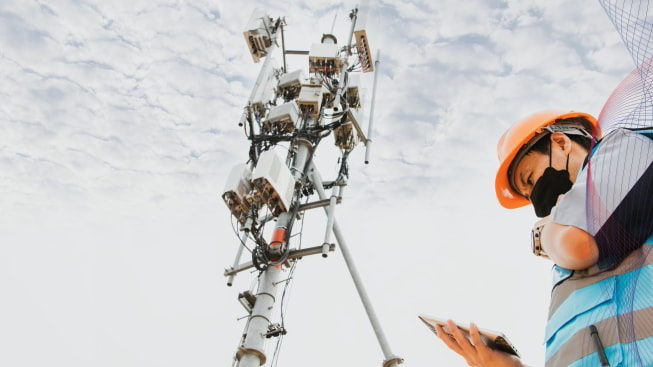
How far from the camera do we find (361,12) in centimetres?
928

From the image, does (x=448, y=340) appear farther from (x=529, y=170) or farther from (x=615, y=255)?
(x=529, y=170)

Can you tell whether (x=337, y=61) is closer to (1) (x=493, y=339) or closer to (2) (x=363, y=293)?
(2) (x=363, y=293)

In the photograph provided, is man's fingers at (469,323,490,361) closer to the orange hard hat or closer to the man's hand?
the man's hand

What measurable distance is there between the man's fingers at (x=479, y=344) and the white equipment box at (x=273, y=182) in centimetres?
463

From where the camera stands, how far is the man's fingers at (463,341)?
186 centimetres

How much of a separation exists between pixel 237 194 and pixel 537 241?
5236 mm

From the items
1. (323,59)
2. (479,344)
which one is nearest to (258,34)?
(323,59)

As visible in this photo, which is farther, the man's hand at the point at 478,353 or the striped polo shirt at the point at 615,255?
the man's hand at the point at 478,353

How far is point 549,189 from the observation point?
201 cm

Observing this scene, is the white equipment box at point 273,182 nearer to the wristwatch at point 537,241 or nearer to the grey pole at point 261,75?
the grey pole at point 261,75

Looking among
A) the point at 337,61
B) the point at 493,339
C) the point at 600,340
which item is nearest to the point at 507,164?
the point at 493,339

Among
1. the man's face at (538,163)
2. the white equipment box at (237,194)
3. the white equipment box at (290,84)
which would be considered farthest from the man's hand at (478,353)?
the white equipment box at (290,84)

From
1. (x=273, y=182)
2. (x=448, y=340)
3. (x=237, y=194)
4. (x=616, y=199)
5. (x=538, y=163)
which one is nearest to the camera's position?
(x=616, y=199)

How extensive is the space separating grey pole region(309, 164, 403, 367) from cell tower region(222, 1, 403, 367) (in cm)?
1
